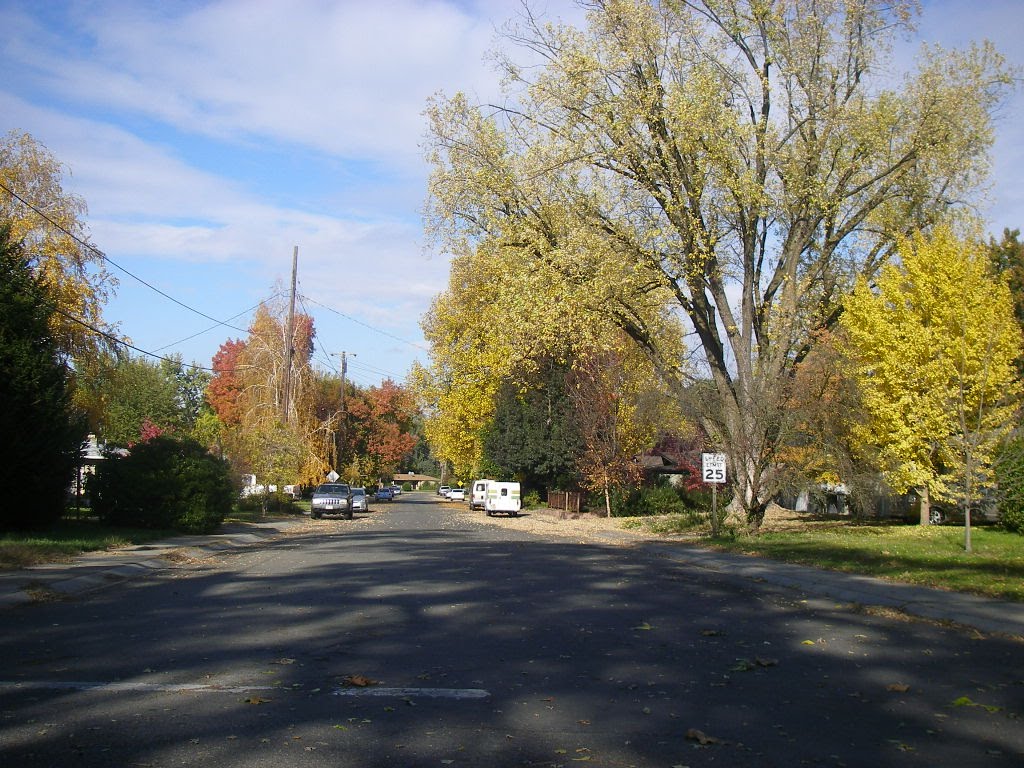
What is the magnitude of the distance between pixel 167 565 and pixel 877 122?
21618 millimetres

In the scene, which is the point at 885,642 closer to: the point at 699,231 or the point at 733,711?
the point at 733,711

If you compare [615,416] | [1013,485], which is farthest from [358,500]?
[1013,485]

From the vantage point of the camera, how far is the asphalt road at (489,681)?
5926mm

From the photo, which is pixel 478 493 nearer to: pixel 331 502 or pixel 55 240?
pixel 331 502

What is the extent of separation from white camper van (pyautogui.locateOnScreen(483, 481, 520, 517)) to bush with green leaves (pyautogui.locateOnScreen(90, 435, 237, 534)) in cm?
2131

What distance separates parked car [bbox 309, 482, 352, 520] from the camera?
43.5 metres

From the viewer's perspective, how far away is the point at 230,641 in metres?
9.59

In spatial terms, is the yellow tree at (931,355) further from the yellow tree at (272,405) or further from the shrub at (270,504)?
the shrub at (270,504)

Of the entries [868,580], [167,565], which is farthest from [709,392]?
[167,565]

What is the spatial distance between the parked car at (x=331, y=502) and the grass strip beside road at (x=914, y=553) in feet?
73.3

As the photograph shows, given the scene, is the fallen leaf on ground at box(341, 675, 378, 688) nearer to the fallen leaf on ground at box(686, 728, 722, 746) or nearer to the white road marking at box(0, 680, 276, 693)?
the white road marking at box(0, 680, 276, 693)

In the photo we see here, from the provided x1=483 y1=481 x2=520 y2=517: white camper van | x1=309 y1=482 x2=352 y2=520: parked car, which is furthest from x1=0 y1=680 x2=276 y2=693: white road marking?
x1=483 y1=481 x2=520 y2=517: white camper van

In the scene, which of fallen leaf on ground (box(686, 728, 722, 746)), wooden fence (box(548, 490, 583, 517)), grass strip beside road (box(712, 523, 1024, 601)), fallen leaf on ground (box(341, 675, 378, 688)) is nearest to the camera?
fallen leaf on ground (box(686, 728, 722, 746))

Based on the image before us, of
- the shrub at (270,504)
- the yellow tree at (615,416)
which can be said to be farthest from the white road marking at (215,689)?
the shrub at (270,504)
